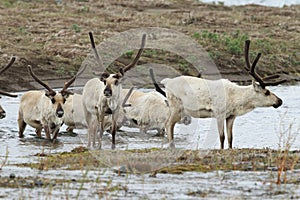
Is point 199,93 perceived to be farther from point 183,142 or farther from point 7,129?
point 7,129

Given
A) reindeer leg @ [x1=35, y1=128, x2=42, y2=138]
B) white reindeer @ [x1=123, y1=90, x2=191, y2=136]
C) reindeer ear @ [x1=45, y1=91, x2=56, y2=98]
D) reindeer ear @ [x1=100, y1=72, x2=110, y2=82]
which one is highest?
reindeer ear @ [x1=100, y1=72, x2=110, y2=82]

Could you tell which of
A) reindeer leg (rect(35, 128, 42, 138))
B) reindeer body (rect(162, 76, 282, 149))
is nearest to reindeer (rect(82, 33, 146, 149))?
reindeer body (rect(162, 76, 282, 149))

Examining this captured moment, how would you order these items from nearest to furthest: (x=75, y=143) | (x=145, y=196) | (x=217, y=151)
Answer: (x=145, y=196) → (x=217, y=151) → (x=75, y=143)

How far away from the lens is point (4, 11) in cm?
3666

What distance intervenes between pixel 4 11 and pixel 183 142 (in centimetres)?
2161

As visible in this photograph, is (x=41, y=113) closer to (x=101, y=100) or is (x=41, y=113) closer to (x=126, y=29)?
(x=101, y=100)

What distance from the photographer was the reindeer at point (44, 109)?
16.7 m

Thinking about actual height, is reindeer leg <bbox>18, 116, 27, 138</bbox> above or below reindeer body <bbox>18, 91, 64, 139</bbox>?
below

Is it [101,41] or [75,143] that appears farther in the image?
[101,41]

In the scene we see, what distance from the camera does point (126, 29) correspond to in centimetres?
3534

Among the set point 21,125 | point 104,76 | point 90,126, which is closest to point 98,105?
point 104,76

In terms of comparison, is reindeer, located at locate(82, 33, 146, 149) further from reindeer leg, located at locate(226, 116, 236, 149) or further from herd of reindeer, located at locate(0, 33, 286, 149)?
reindeer leg, located at locate(226, 116, 236, 149)

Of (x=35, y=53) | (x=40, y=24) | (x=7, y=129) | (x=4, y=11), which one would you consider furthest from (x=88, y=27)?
(x=7, y=129)

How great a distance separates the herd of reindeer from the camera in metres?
14.6
